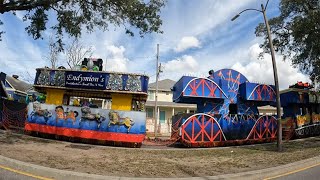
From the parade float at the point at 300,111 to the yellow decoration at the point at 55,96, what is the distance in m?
16.8

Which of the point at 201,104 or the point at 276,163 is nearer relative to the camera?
the point at 276,163

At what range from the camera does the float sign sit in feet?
53.9

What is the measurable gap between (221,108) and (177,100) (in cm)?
305

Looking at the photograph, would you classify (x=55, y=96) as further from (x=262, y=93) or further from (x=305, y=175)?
(x=262, y=93)

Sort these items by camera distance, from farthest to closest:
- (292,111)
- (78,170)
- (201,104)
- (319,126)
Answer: (319,126) → (292,111) → (201,104) → (78,170)

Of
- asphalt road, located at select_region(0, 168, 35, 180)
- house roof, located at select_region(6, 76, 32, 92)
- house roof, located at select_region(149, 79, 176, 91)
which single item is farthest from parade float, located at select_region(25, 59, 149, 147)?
house roof, located at select_region(149, 79, 176, 91)

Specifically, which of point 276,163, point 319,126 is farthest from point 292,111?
point 276,163

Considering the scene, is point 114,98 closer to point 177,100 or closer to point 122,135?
point 122,135

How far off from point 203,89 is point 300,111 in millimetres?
11596

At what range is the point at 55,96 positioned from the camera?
17.6m

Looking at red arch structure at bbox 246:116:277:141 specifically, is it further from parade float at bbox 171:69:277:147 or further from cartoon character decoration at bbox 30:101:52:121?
cartoon character decoration at bbox 30:101:52:121

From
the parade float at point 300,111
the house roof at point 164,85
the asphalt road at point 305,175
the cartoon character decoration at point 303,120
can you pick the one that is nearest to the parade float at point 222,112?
the parade float at point 300,111

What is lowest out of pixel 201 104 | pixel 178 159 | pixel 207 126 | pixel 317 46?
pixel 178 159

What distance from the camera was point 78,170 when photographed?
8.14 metres
